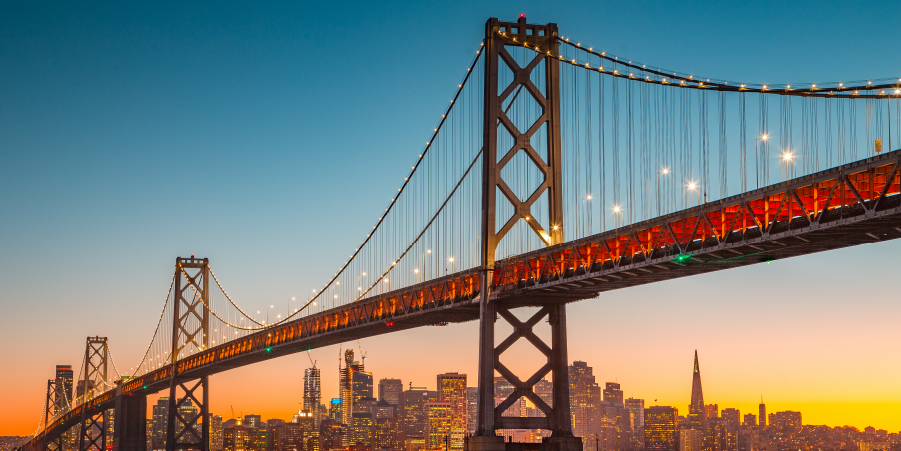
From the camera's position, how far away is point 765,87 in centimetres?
3544

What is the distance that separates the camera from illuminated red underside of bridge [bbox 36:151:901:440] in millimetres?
30672

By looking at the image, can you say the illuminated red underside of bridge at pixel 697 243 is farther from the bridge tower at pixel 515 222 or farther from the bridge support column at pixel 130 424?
the bridge support column at pixel 130 424

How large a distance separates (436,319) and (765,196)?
2541 cm

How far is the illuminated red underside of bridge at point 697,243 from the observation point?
101 feet

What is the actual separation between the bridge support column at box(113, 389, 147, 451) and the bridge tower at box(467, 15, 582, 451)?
8670cm

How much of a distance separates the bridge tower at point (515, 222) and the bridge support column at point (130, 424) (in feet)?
284

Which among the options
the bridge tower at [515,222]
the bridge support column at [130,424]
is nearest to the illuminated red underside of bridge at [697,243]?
the bridge tower at [515,222]

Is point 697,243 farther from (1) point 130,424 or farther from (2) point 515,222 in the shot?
(1) point 130,424

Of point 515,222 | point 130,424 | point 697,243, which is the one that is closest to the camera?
point 697,243

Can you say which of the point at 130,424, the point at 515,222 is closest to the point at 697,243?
the point at 515,222

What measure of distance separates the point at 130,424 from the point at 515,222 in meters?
91.3

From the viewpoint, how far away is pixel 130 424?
127 m

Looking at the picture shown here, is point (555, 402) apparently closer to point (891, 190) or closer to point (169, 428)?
point (891, 190)

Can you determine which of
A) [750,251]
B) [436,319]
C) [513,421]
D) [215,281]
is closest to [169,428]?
[215,281]
